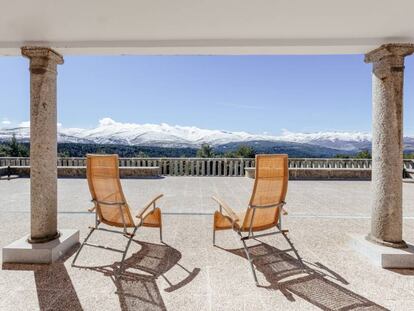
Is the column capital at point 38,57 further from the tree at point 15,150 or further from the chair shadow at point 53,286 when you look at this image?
the tree at point 15,150

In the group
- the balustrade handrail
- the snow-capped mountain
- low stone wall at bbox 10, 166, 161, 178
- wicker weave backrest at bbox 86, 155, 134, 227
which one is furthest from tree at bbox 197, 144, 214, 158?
wicker weave backrest at bbox 86, 155, 134, 227

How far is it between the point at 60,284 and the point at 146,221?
1076 millimetres

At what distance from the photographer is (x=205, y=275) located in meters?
2.66

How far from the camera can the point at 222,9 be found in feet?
8.07

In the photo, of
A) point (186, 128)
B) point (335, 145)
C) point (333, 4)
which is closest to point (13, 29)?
point (333, 4)

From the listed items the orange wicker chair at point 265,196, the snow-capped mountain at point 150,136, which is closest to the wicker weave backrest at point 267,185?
the orange wicker chair at point 265,196

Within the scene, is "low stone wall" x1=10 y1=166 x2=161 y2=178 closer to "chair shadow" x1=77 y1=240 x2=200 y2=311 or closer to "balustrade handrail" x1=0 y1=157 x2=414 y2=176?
"balustrade handrail" x1=0 y1=157 x2=414 y2=176

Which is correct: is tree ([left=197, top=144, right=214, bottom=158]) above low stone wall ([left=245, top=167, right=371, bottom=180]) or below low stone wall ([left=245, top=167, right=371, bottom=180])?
above

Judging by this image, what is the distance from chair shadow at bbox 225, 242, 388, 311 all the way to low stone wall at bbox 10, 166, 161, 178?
7409 millimetres

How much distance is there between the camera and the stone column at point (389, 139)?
301 cm

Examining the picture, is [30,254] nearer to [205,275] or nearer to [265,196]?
[205,275]

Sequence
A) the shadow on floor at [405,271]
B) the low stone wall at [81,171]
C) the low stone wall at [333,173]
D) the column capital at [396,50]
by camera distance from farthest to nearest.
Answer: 1. the low stone wall at [333,173]
2. the low stone wall at [81,171]
3. the column capital at [396,50]
4. the shadow on floor at [405,271]

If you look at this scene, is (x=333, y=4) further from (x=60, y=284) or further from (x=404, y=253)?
(x=60, y=284)

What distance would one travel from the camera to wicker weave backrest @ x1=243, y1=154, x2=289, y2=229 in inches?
108
